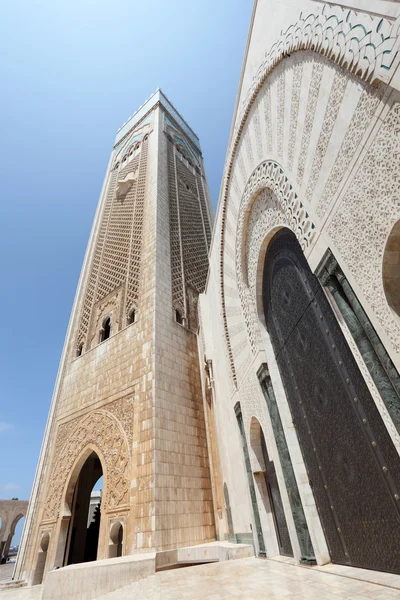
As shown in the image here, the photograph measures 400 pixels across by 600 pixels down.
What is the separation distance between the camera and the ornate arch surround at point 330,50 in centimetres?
110

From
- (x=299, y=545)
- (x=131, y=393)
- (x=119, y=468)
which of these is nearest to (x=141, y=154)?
(x=131, y=393)

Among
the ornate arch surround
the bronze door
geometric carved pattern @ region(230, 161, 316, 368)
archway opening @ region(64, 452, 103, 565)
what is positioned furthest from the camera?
archway opening @ region(64, 452, 103, 565)

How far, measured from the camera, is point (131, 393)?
4512 millimetres

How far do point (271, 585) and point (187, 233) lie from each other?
21.8 feet

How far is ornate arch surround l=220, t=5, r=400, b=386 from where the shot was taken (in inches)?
43.3

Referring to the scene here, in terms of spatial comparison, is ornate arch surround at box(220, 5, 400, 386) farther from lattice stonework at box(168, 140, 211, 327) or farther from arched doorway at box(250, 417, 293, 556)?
lattice stonework at box(168, 140, 211, 327)

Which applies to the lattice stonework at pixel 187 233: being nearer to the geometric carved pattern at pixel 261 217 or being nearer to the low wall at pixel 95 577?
the geometric carved pattern at pixel 261 217

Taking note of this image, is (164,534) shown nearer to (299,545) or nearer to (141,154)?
(299,545)

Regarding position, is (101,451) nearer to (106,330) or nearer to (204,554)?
(204,554)

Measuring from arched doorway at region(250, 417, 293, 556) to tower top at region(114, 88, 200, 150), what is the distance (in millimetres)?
10856

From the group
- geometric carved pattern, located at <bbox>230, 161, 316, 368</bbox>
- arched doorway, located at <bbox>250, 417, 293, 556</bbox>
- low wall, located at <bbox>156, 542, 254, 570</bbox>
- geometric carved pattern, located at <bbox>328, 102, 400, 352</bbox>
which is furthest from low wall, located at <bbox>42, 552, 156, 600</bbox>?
geometric carved pattern, located at <bbox>328, 102, 400, 352</bbox>

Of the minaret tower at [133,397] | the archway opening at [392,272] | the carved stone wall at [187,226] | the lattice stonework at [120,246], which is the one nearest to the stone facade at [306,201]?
the archway opening at [392,272]

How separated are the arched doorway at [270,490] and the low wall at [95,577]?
47.4 inches

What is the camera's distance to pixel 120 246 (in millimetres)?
7156
